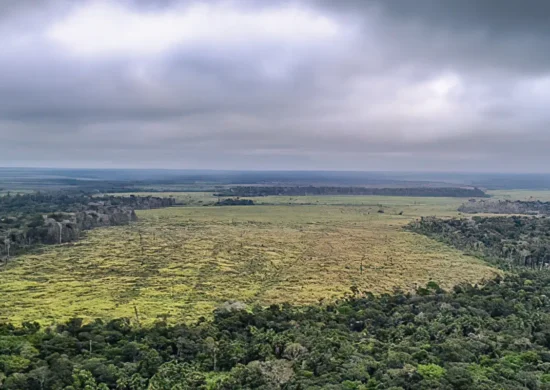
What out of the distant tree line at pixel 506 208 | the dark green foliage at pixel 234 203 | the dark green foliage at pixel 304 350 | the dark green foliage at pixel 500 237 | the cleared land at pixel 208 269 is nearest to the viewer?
the dark green foliage at pixel 304 350

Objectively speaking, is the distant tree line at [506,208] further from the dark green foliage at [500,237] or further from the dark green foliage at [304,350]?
the dark green foliage at [304,350]

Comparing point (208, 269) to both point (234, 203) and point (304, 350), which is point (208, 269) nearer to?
point (304, 350)

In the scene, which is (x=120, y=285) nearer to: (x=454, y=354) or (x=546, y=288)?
(x=454, y=354)

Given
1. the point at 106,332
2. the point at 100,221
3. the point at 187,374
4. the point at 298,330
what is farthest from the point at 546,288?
the point at 100,221

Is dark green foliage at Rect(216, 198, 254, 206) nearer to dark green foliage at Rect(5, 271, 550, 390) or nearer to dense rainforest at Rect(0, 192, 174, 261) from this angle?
dense rainforest at Rect(0, 192, 174, 261)

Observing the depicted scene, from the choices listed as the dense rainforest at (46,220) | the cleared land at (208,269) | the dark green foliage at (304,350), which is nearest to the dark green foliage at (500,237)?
the cleared land at (208,269)
